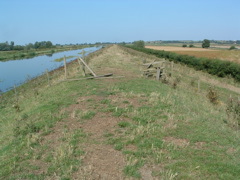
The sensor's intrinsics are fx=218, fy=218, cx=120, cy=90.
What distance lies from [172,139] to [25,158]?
372 centimetres

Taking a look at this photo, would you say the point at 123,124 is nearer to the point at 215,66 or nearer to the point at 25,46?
the point at 215,66

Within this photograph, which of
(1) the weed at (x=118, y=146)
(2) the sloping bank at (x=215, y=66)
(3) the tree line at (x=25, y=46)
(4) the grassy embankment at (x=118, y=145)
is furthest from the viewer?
(3) the tree line at (x=25, y=46)

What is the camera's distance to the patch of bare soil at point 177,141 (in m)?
5.50

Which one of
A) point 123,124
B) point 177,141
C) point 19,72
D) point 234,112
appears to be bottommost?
point 19,72

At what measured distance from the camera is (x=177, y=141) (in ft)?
18.9

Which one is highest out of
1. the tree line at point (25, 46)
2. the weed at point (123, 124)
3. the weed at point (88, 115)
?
the tree line at point (25, 46)

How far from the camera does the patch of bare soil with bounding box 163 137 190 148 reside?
5.50m

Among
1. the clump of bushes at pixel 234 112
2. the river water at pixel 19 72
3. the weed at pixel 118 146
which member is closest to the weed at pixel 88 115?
the weed at pixel 118 146

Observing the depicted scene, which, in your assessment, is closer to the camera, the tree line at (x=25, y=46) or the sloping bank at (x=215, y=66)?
the sloping bank at (x=215, y=66)

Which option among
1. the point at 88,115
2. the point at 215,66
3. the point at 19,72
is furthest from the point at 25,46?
the point at 88,115

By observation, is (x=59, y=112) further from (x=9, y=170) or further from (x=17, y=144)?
(x=9, y=170)

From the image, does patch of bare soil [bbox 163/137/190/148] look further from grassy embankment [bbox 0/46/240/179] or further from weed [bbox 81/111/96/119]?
weed [bbox 81/111/96/119]

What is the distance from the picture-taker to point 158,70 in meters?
15.6

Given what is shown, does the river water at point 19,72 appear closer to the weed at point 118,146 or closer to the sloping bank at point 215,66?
the weed at point 118,146
